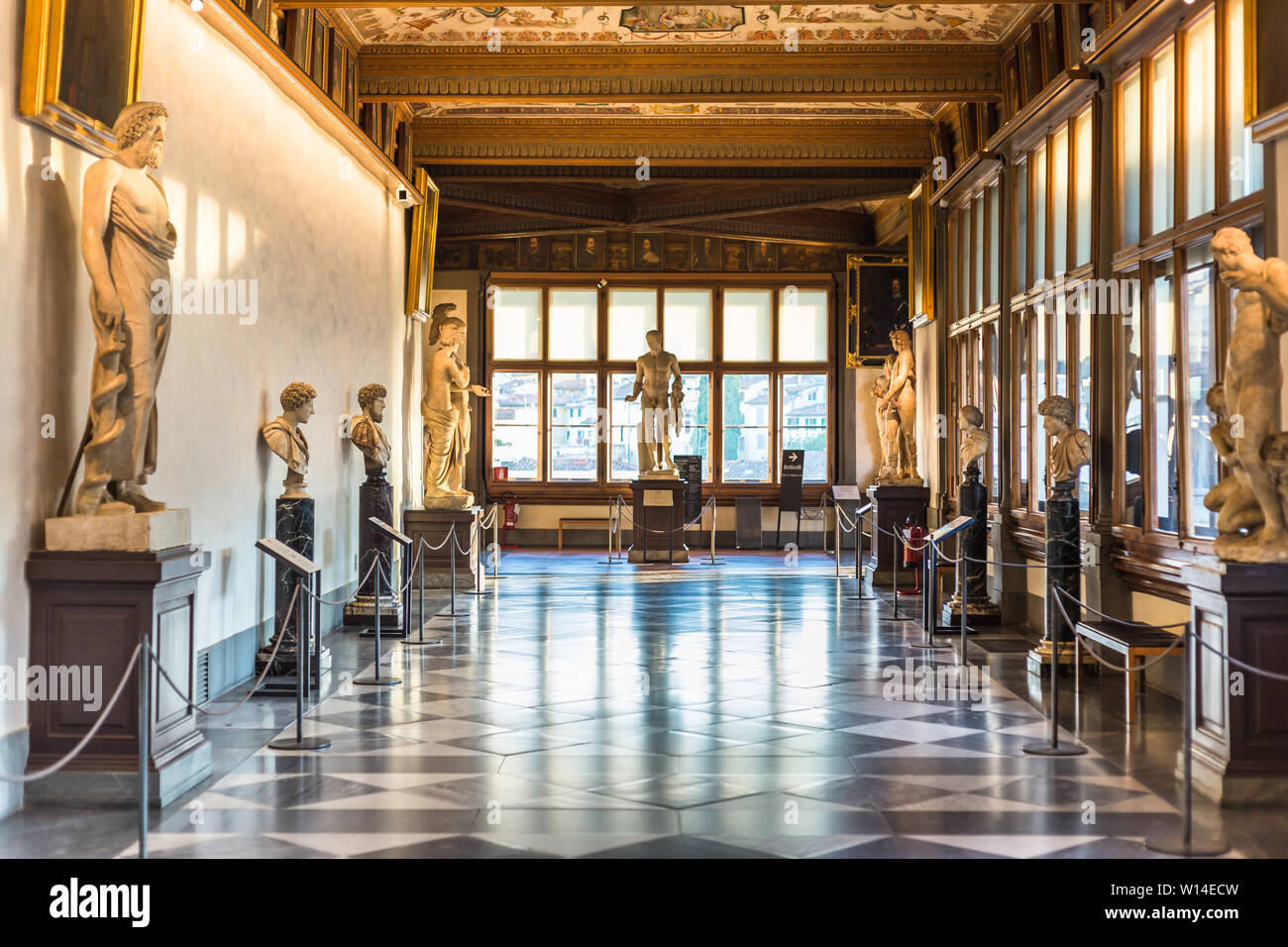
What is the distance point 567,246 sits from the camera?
21672 millimetres

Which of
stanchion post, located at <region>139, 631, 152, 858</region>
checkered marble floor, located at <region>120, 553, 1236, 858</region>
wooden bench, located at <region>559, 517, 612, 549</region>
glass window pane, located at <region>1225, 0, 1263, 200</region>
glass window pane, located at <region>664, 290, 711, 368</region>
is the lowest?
checkered marble floor, located at <region>120, 553, 1236, 858</region>

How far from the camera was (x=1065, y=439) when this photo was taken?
358 inches

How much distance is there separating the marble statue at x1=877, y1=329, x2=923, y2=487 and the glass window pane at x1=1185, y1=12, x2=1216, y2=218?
6.89 meters

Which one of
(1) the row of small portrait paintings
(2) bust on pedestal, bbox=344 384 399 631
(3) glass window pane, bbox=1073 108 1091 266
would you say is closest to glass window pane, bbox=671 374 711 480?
(1) the row of small portrait paintings

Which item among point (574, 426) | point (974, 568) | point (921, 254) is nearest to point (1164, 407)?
point (974, 568)

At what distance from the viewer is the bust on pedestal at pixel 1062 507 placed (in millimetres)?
9062

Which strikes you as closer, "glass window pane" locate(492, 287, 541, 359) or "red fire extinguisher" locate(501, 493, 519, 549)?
"red fire extinguisher" locate(501, 493, 519, 549)

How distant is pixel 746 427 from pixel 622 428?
2.15 meters

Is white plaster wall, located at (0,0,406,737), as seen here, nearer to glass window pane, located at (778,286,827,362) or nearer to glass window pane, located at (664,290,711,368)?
glass window pane, located at (664,290,711,368)

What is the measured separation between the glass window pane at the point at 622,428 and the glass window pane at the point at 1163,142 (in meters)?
13.5

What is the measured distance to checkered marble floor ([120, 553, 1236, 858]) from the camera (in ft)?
16.4

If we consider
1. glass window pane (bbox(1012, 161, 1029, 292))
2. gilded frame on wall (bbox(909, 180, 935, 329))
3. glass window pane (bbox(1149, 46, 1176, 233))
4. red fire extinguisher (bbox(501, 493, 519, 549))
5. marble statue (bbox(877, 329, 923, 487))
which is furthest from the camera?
red fire extinguisher (bbox(501, 493, 519, 549))

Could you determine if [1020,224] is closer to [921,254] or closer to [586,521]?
[921,254]

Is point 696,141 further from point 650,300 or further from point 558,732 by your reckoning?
point 558,732
